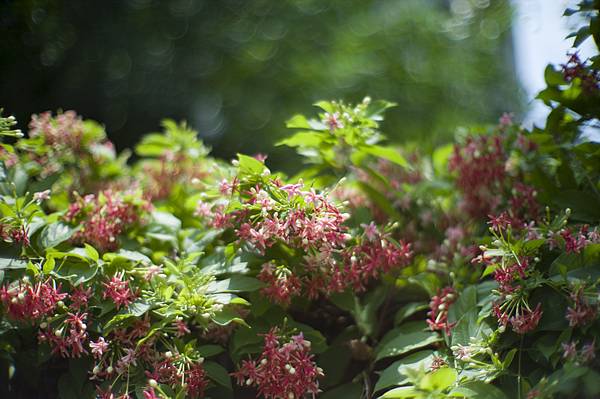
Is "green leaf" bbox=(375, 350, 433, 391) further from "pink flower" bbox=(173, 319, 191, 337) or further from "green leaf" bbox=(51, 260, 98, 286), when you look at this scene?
"green leaf" bbox=(51, 260, 98, 286)

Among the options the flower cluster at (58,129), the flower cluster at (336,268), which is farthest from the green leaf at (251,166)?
the flower cluster at (58,129)

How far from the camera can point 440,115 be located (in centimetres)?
174

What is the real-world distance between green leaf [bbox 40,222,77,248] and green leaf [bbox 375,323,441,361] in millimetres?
397

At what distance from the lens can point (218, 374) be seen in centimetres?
61

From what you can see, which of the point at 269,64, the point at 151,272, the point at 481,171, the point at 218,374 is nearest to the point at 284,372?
the point at 218,374

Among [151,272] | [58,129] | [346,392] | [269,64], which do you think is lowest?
[346,392]

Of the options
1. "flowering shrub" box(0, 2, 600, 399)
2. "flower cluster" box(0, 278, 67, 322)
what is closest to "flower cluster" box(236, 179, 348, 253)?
"flowering shrub" box(0, 2, 600, 399)

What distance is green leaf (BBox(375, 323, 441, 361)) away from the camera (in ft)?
2.07

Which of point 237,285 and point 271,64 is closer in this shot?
point 237,285

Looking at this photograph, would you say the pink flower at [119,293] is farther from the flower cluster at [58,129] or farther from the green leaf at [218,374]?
the flower cluster at [58,129]

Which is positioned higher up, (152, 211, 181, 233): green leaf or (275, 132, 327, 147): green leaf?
(275, 132, 327, 147): green leaf

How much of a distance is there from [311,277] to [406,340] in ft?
0.43

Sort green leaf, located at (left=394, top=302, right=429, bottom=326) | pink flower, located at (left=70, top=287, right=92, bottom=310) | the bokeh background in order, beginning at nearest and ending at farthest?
pink flower, located at (left=70, top=287, right=92, bottom=310) → green leaf, located at (left=394, top=302, right=429, bottom=326) → the bokeh background

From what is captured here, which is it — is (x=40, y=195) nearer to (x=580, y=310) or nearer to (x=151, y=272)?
(x=151, y=272)
